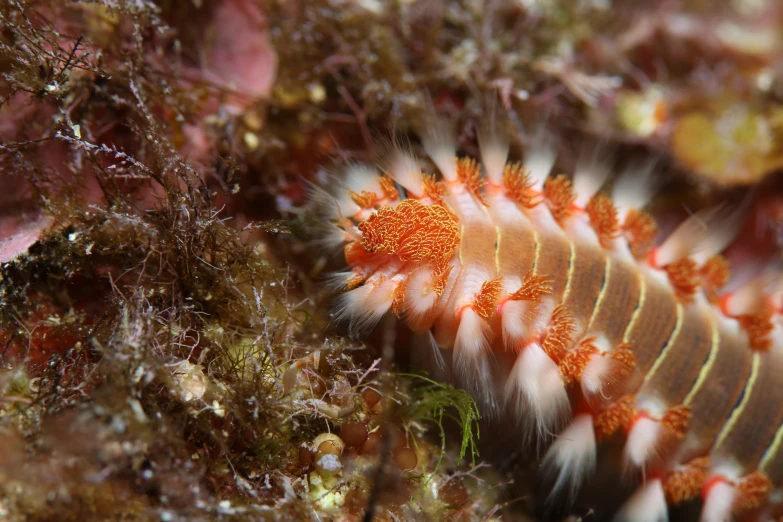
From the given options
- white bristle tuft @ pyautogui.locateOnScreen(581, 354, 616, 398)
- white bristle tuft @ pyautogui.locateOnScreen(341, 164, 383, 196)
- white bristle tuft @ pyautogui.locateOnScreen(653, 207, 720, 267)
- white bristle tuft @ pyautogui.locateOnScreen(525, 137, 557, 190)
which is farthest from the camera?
white bristle tuft @ pyautogui.locateOnScreen(653, 207, 720, 267)

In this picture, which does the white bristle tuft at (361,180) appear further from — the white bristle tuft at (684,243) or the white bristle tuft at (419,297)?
the white bristle tuft at (684,243)

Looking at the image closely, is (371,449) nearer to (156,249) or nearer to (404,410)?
(404,410)

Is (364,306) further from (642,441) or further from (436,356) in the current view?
(642,441)

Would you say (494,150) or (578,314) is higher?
(494,150)

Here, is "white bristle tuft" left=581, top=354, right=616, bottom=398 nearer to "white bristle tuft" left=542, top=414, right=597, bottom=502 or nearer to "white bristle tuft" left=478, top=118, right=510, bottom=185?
"white bristle tuft" left=542, top=414, right=597, bottom=502

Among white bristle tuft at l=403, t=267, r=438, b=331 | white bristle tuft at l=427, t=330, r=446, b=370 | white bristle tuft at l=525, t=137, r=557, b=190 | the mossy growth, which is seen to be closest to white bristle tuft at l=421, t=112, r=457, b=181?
white bristle tuft at l=525, t=137, r=557, b=190

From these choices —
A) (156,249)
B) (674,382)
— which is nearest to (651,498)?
(674,382)

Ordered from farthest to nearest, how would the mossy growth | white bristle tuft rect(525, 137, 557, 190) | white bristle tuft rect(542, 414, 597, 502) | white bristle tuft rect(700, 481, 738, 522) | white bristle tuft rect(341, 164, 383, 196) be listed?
white bristle tuft rect(525, 137, 557, 190) < white bristle tuft rect(700, 481, 738, 522) < white bristle tuft rect(341, 164, 383, 196) < white bristle tuft rect(542, 414, 597, 502) < the mossy growth

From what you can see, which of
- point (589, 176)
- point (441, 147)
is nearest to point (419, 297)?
point (441, 147)
